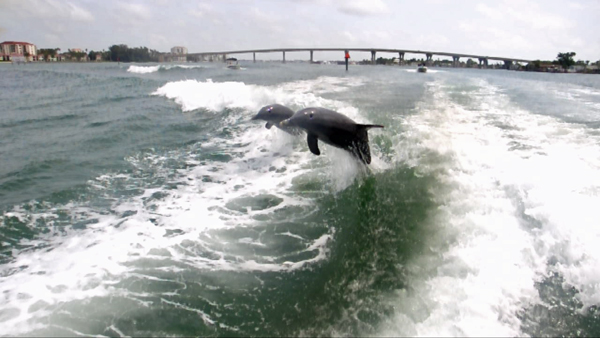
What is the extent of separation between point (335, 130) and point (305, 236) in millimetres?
2259

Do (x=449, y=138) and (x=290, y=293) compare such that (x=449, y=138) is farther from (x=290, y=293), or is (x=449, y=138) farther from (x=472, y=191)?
(x=290, y=293)

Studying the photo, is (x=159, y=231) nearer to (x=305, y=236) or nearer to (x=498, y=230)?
(x=305, y=236)

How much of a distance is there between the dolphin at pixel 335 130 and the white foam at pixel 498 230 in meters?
1.48

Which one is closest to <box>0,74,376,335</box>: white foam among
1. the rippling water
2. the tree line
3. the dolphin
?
the rippling water

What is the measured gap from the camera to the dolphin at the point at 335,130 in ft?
22.4

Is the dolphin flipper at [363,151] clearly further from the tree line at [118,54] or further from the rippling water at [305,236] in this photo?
the tree line at [118,54]

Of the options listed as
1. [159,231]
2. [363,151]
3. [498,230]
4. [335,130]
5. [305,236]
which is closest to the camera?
[498,230]

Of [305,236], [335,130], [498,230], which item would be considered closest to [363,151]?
[335,130]

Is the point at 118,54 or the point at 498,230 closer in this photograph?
the point at 498,230

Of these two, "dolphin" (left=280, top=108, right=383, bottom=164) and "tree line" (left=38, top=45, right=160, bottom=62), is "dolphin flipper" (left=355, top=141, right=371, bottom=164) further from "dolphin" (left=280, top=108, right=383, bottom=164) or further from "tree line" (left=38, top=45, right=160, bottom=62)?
"tree line" (left=38, top=45, right=160, bottom=62)

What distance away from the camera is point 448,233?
515 cm

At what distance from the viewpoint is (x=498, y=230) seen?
16.7 ft

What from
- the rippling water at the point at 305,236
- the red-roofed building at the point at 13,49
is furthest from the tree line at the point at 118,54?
the rippling water at the point at 305,236

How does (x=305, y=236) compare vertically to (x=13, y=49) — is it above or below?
below
